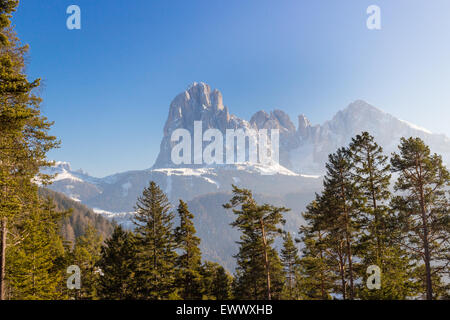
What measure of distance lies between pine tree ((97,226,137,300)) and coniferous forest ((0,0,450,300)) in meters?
0.10

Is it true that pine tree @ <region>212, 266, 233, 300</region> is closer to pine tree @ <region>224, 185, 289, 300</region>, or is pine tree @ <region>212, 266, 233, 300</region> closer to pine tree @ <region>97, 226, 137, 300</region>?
pine tree @ <region>224, 185, 289, 300</region>

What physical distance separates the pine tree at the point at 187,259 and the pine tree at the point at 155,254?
73 cm

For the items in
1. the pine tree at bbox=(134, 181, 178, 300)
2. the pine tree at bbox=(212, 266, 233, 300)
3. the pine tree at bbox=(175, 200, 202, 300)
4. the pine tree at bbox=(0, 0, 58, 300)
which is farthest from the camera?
the pine tree at bbox=(212, 266, 233, 300)

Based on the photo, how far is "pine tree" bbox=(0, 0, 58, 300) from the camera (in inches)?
422

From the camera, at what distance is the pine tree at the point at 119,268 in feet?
87.0

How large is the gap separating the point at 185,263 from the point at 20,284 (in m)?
12.8

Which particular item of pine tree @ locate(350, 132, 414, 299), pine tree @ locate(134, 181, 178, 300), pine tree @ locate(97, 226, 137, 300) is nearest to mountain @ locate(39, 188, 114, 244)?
pine tree @ locate(97, 226, 137, 300)

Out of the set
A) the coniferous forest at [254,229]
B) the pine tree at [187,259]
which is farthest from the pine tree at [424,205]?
the pine tree at [187,259]

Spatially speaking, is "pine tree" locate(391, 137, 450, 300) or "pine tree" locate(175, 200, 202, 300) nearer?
"pine tree" locate(391, 137, 450, 300)

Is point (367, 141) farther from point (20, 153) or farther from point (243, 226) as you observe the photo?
point (20, 153)

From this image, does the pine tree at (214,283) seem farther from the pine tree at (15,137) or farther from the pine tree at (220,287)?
the pine tree at (15,137)

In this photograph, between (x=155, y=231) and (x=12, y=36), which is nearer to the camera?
(x=12, y=36)

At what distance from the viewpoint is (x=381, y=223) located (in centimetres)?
1917
